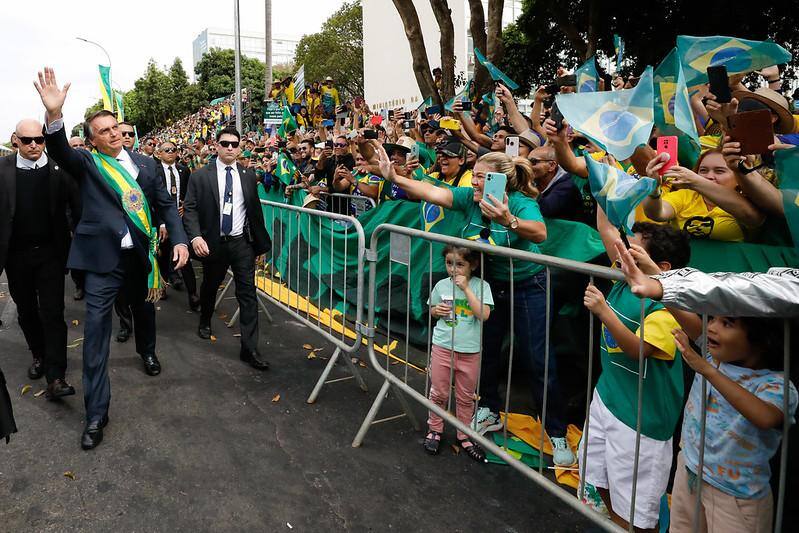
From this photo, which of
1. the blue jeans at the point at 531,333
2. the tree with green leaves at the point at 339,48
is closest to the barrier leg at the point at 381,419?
the blue jeans at the point at 531,333

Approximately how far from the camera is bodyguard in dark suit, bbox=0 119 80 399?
4.51 m

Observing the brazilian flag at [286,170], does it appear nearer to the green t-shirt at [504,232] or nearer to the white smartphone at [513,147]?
the green t-shirt at [504,232]

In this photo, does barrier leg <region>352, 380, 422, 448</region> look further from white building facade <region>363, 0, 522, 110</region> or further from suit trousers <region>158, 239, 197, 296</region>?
white building facade <region>363, 0, 522, 110</region>

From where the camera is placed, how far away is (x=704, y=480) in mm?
2072

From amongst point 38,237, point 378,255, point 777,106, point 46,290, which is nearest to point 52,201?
point 38,237

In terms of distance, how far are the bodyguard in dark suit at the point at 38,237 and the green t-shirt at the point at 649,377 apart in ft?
13.2

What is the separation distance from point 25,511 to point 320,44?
4184 cm

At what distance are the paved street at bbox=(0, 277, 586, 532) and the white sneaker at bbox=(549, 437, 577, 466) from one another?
0.25 m

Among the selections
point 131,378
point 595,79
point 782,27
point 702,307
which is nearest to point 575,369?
point 595,79

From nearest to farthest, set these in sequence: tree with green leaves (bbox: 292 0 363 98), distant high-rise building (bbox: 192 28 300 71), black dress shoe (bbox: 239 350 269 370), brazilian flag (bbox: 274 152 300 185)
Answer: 1. black dress shoe (bbox: 239 350 269 370)
2. brazilian flag (bbox: 274 152 300 185)
3. tree with green leaves (bbox: 292 0 363 98)
4. distant high-rise building (bbox: 192 28 300 71)

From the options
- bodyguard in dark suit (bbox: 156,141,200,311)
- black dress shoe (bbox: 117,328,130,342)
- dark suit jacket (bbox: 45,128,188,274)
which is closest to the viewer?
dark suit jacket (bbox: 45,128,188,274)

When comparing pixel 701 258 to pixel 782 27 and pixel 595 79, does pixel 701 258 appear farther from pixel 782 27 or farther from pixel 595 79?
pixel 782 27

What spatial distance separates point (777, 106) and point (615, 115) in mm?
1477

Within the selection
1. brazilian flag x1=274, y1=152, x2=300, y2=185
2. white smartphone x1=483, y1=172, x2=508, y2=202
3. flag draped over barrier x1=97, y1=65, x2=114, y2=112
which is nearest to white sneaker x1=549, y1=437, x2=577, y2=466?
white smartphone x1=483, y1=172, x2=508, y2=202
